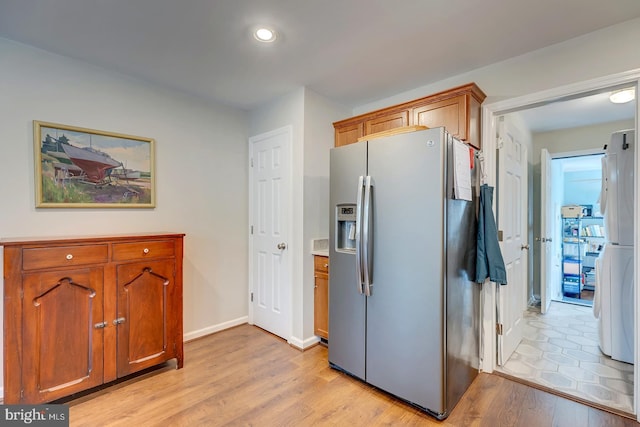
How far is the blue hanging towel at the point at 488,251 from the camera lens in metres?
2.17

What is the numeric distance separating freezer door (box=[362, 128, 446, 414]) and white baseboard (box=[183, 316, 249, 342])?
1789 mm

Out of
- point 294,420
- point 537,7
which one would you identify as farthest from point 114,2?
point 294,420

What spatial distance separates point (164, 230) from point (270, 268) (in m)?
1.11

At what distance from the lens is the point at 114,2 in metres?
1.66

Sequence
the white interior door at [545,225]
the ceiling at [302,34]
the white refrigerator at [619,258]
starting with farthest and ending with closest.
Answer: the white interior door at [545,225]
the white refrigerator at [619,258]
the ceiling at [302,34]

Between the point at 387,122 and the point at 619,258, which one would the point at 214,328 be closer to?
the point at 387,122

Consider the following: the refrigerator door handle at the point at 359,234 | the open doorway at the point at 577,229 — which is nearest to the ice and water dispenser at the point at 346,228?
the refrigerator door handle at the point at 359,234

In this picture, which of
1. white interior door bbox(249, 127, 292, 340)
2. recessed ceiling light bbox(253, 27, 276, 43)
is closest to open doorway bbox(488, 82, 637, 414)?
white interior door bbox(249, 127, 292, 340)

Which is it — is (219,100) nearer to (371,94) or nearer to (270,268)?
(371,94)

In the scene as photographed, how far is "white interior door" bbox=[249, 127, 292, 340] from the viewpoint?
2967 mm

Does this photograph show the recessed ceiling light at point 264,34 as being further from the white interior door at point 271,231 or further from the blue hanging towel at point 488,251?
the blue hanging towel at point 488,251

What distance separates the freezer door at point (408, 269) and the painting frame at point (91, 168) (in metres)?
2.07

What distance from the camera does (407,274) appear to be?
1947 millimetres

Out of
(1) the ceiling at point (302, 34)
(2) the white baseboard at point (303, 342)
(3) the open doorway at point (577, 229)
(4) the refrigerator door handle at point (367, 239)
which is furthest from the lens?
(3) the open doorway at point (577, 229)
